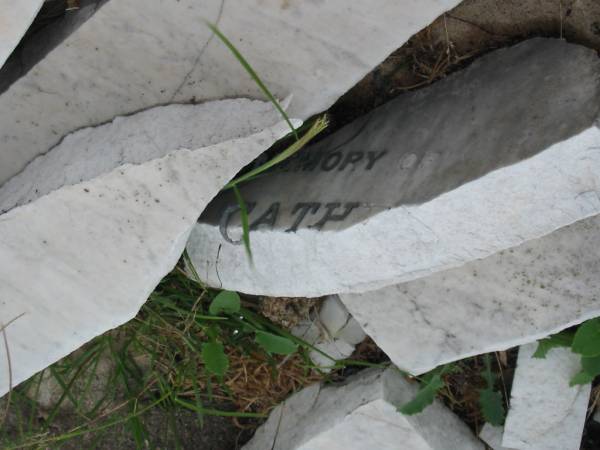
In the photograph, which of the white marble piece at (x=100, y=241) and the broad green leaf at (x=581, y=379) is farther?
the broad green leaf at (x=581, y=379)

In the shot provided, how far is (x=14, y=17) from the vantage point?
1.43 meters

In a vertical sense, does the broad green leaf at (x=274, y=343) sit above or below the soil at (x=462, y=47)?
below

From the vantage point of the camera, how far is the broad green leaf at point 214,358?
6.57ft

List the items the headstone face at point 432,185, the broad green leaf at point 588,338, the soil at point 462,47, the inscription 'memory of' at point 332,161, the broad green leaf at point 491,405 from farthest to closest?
1. the broad green leaf at point 491,405
2. the broad green leaf at point 588,338
3. the inscription 'memory of' at point 332,161
4. the soil at point 462,47
5. the headstone face at point 432,185

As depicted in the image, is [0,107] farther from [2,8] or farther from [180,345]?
[180,345]

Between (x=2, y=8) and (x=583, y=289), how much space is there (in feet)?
4.26

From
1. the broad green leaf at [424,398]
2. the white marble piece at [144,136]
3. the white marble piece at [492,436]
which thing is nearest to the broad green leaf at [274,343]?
the broad green leaf at [424,398]

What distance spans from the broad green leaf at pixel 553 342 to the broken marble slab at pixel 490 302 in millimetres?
155

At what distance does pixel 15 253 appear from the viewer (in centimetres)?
171

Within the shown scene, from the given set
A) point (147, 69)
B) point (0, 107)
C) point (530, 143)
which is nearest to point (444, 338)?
point (530, 143)

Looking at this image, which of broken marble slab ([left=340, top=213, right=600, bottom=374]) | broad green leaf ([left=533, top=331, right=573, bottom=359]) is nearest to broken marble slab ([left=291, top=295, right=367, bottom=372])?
broken marble slab ([left=340, top=213, right=600, bottom=374])

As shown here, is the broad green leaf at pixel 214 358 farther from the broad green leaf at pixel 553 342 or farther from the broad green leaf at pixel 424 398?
the broad green leaf at pixel 553 342

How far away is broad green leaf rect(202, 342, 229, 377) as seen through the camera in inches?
78.8

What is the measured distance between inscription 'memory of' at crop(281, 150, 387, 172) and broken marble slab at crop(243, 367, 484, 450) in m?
0.62
